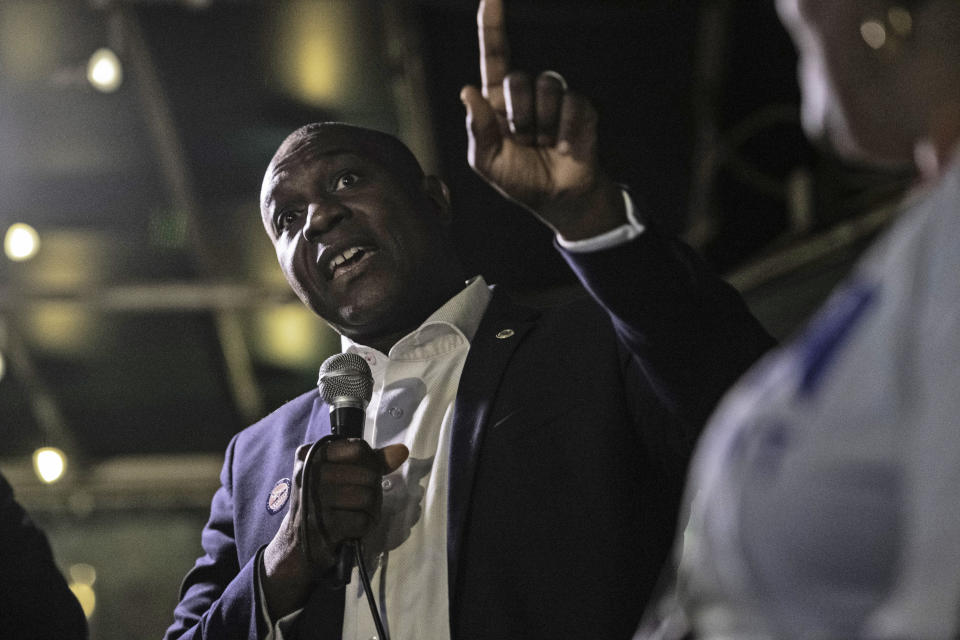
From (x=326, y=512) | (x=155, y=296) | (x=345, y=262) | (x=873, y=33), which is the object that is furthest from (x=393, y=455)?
(x=155, y=296)

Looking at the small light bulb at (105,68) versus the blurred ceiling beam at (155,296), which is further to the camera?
the blurred ceiling beam at (155,296)

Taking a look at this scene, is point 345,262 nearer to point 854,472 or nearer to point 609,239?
point 609,239

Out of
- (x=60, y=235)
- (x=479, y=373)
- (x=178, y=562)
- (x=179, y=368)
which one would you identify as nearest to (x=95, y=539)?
(x=178, y=562)

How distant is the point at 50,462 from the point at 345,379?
191 inches

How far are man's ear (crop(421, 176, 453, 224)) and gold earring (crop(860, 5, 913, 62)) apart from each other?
104 centimetres

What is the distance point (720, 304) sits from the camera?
1327 mm

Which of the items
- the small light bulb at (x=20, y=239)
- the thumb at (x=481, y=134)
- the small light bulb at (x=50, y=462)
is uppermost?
the small light bulb at (x=20, y=239)

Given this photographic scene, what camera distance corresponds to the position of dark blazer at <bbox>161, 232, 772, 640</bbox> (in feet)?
4.21

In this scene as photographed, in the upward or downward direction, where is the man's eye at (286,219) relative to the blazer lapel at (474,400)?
upward

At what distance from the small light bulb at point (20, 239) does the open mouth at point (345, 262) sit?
4.02 m

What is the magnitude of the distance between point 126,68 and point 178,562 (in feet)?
8.58

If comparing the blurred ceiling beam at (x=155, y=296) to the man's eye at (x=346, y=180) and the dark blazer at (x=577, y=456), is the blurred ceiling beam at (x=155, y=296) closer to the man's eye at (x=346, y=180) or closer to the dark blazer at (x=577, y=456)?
the man's eye at (x=346, y=180)

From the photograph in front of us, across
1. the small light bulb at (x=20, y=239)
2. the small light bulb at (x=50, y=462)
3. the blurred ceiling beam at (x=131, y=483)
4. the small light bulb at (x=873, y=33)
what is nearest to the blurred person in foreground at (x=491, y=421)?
the small light bulb at (x=873, y=33)

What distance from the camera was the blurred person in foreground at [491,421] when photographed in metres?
1.29
